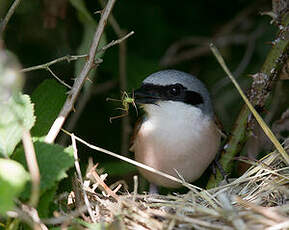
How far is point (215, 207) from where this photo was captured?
221cm

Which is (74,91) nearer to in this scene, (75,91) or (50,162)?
(75,91)

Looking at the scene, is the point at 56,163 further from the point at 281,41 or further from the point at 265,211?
the point at 281,41

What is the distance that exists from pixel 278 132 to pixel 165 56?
1345 millimetres

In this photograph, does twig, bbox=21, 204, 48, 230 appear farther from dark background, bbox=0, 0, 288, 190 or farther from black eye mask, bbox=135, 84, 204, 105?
dark background, bbox=0, 0, 288, 190

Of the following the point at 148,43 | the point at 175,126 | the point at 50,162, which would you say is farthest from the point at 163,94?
the point at 50,162

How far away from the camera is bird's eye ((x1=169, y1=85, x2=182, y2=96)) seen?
292 cm

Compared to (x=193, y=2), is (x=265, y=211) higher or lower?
lower

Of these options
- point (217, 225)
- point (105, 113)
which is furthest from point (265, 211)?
point (105, 113)

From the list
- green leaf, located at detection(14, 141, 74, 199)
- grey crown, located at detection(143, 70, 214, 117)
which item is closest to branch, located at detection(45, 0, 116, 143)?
green leaf, located at detection(14, 141, 74, 199)

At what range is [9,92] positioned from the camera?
1760 mm

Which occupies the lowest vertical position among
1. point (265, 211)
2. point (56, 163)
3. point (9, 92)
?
point (265, 211)

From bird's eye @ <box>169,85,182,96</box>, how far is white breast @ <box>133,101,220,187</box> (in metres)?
0.06

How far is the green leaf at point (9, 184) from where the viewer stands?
1.45m

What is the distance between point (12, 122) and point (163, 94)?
125 cm
